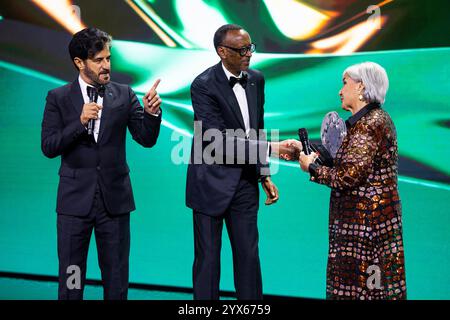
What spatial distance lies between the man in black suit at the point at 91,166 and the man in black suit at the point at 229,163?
0.28 meters

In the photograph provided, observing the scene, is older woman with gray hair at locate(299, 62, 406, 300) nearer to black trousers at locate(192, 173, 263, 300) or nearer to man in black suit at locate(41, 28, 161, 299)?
black trousers at locate(192, 173, 263, 300)

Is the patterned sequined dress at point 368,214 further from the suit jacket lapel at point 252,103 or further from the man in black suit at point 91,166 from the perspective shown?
the man in black suit at point 91,166

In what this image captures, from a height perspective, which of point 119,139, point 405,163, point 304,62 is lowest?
point 119,139

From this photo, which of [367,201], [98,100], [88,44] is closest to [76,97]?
[98,100]

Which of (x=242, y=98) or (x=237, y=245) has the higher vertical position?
(x=242, y=98)

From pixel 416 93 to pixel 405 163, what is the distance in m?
0.46

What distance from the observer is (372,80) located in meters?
3.06

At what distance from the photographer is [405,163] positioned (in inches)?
175

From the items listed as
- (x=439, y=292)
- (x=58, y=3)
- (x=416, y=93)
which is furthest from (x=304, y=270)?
(x=58, y=3)

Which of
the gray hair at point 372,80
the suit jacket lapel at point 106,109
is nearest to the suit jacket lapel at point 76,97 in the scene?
the suit jacket lapel at point 106,109

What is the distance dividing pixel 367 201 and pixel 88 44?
1.52 m

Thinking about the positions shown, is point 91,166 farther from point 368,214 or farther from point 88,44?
point 368,214

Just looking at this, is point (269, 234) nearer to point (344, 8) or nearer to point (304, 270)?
point (304, 270)

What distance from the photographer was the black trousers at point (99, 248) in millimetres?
3268
